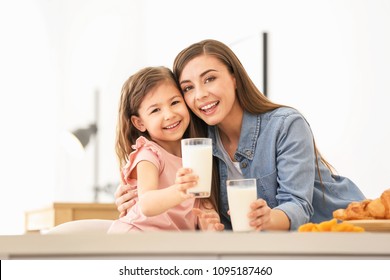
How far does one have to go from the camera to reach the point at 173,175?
A: 7.36 ft

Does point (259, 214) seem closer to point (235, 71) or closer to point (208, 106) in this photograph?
point (208, 106)

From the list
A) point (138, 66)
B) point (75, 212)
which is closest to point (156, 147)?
point (75, 212)

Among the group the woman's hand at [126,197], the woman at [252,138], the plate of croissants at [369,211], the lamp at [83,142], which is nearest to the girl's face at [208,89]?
the woman at [252,138]

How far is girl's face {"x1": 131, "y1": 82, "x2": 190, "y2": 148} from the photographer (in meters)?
2.23

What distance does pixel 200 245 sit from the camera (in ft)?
3.12

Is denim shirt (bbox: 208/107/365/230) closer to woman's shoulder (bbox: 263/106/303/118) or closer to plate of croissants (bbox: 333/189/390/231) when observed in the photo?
woman's shoulder (bbox: 263/106/303/118)

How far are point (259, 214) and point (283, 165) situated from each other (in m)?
0.58

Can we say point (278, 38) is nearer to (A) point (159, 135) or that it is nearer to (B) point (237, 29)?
(B) point (237, 29)

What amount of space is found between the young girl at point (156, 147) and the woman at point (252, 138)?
8 centimetres

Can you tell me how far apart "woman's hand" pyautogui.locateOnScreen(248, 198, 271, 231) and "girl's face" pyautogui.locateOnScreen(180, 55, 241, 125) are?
2.07 feet

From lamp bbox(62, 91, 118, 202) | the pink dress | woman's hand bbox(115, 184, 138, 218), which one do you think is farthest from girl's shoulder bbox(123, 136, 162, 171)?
lamp bbox(62, 91, 118, 202)

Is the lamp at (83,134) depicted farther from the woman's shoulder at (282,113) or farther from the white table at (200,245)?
the white table at (200,245)

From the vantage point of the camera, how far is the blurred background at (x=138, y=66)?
3660 millimetres

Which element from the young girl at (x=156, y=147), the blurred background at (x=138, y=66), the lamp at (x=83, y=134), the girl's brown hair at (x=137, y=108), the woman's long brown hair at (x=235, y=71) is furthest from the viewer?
the lamp at (x=83, y=134)
